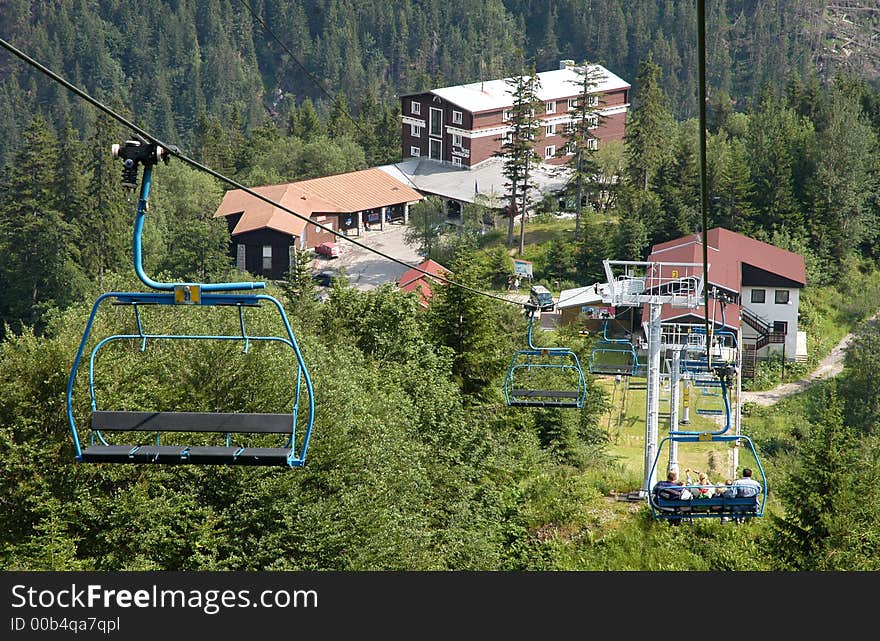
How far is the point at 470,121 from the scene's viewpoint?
7644 centimetres

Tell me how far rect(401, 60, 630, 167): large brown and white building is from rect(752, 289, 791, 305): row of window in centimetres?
2576

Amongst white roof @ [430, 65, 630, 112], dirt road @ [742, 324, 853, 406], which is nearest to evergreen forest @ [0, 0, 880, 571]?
dirt road @ [742, 324, 853, 406]

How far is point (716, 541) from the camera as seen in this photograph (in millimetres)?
24750

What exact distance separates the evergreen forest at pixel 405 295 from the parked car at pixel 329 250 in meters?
5.65

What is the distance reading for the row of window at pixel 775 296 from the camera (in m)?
50.7

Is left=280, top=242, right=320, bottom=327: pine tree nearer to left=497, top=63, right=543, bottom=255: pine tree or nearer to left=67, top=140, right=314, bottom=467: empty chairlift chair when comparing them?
left=497, top=63, right=543, bottom=255: pine tree

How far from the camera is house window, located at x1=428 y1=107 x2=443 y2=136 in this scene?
78.4 meters

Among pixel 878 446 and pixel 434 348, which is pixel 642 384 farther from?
pixel 434 348

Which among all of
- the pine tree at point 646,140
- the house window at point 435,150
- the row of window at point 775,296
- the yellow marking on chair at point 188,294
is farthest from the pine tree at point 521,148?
the yellow marking on chair at point 188,294

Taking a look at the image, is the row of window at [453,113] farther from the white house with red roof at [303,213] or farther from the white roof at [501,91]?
the white house with red roof at [303,213]

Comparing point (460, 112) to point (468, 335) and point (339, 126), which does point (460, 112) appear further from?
point (468, 335)

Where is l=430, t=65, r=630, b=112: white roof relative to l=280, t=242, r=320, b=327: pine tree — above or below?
above

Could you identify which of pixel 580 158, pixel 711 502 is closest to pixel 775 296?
pixel 580 158

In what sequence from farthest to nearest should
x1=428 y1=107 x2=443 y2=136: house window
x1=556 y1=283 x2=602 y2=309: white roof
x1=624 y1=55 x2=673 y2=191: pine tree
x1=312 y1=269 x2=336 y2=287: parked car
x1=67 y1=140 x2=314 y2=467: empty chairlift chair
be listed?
x1=428 y1=107 x2=443 y2=136: house window → x1=624 y1=55 x2=673 y2=191: pine tree → x1=312 y1=269 x2=336 y2=287: parked car → x1=556 y1=283 x2=602 y2=309: white roof → x1=67 y1=140 x2=314 y2=467: empty chairlift chair
